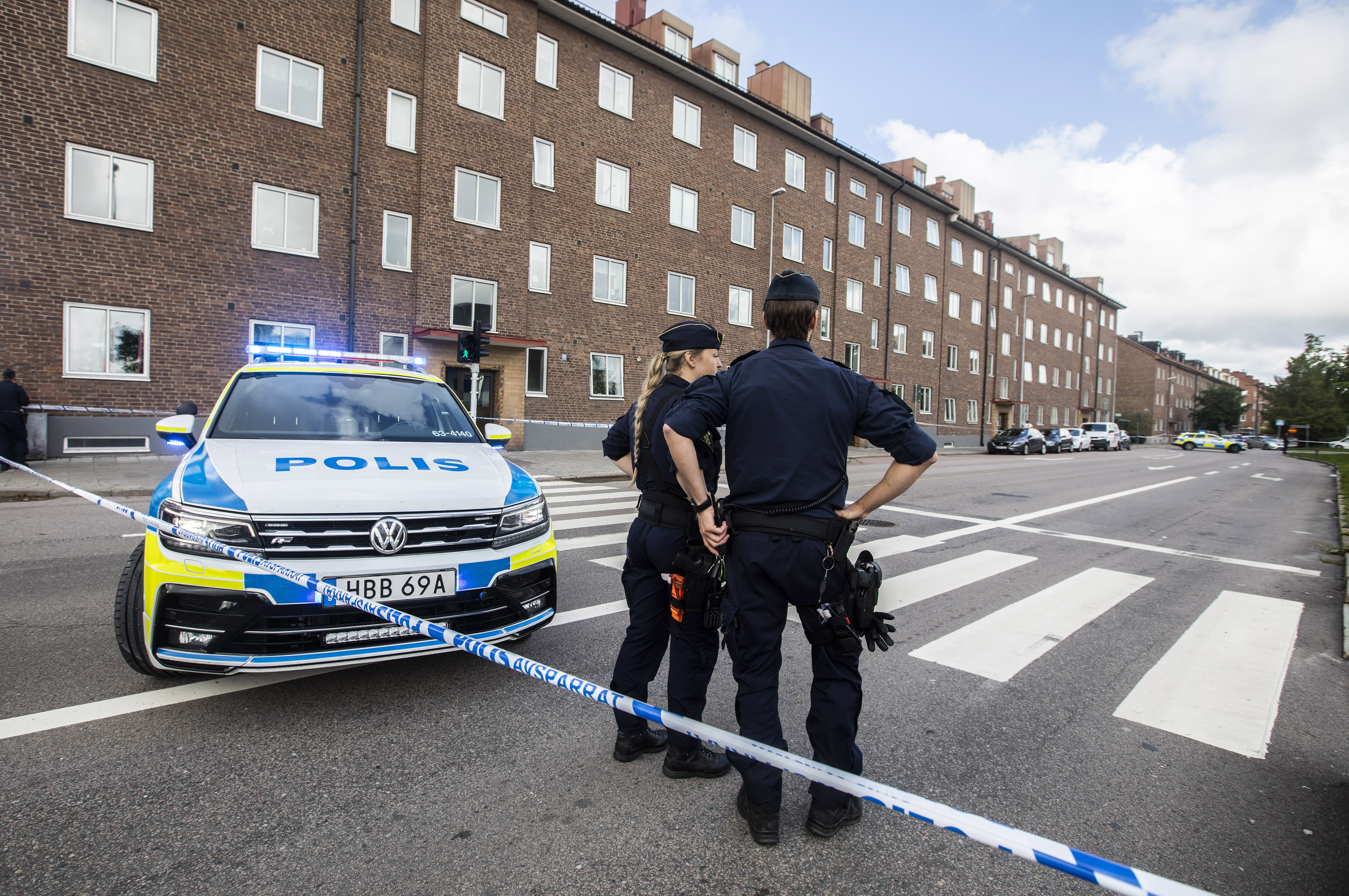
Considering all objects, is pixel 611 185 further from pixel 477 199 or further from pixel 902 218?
pixel 902 218

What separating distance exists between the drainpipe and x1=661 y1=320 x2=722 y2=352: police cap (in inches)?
647

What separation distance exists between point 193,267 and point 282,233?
2.05 m

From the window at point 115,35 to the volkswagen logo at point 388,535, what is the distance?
56.6ft

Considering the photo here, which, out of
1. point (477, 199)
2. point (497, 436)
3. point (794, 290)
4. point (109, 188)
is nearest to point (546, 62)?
point (477, 199)

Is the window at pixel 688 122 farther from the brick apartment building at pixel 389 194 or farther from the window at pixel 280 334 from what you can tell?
the window at pixel 280 334

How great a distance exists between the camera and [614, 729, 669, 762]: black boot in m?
2.91

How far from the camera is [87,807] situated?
243 cm

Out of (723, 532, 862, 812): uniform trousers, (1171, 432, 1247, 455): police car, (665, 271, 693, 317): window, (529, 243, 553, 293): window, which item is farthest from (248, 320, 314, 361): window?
(1171, 432, 1247, 455): police car

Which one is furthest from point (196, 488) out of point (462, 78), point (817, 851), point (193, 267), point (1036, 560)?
point (462, 78)

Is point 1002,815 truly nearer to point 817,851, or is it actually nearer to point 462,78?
point 817,851

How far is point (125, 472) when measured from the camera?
482 inches

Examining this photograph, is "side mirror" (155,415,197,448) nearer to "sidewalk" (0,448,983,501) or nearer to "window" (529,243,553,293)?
"sidewalk" (0,448,983,501)

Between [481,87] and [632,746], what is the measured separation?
20.7 meters

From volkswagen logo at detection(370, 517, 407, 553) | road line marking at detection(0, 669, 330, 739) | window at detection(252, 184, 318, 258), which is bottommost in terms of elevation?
road line marking at detection(0, 669, 330, 739)
